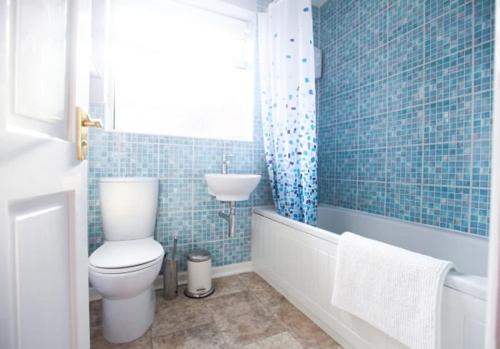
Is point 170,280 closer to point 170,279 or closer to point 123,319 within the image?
point 170,279

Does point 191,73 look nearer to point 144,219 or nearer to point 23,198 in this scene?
point 144,219

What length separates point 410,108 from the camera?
1.78 metres

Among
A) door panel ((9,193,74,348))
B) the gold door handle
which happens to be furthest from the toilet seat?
the gold door handle

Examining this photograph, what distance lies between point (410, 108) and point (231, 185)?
1.38 metres

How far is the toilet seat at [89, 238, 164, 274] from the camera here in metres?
1.25

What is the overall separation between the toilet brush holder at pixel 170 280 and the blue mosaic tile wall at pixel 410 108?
1.56 metres

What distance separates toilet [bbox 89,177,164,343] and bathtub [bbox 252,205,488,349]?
854 millimetres

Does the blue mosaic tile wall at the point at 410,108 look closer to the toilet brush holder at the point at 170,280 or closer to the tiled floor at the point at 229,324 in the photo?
the tiled floor at the point at 229,324

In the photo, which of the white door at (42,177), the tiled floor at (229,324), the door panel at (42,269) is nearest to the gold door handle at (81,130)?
the white door at (42,177)

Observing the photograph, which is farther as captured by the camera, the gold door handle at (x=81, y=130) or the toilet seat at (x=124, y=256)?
the toilet seat at (x=124, y=256)

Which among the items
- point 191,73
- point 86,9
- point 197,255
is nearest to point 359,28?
point 191,73

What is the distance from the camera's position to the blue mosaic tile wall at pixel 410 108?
1.48 meters

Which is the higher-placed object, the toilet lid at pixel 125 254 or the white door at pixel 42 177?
the white door at pixel 42 177

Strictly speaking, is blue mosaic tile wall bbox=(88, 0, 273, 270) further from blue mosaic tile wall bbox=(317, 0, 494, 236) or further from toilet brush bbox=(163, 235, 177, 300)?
blue mosaic tile wall bbox=(317, 0, 494, 236)
